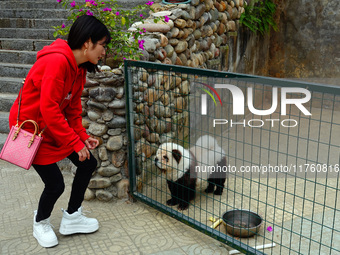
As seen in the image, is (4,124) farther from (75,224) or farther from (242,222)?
(242,222)

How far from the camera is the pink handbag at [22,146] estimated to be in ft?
9.48

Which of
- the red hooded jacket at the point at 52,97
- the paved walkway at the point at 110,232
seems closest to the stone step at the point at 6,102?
the paved walkway at the point at 110,232

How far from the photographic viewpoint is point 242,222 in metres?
3.77

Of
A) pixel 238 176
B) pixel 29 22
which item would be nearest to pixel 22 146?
pixel 238 176

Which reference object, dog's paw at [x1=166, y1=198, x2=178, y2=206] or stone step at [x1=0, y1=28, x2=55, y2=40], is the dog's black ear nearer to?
dog's paw at [x1=166, y1=198, x2=178, y2=206]

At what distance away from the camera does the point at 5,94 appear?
5.71 m

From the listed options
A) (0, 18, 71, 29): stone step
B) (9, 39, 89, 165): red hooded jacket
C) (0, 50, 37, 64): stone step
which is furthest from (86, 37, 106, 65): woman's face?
(0, 18, 71, 29): stone step

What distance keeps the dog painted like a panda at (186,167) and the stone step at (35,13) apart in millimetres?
3990

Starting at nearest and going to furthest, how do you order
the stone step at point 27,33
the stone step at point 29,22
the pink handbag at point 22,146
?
the pink handbag at point 22,146 < the stone step at point 27,33 < the stone step at point 29,22

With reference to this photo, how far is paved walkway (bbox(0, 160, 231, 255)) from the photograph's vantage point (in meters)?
3.36

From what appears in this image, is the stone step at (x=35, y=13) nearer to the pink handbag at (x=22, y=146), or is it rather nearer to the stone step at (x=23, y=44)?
the stone step at (x=23, y=44)

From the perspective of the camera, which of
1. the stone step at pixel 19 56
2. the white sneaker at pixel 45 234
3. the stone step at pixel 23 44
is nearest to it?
the white sneaker at pixel 45 234

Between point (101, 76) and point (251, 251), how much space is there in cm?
215

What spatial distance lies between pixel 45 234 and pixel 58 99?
127cm
